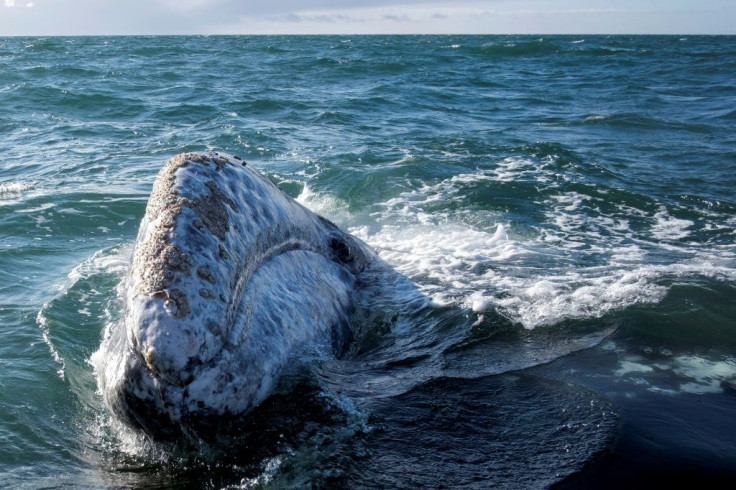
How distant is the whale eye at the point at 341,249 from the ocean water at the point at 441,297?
47cm

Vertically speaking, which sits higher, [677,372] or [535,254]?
[677,372]

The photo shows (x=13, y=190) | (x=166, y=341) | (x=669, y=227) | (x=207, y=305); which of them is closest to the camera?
(x=166, y=341)

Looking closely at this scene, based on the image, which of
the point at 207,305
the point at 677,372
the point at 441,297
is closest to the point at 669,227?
the point at 441,297

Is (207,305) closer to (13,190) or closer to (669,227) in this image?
(669,227)

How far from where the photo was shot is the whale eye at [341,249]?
6551 millimetres

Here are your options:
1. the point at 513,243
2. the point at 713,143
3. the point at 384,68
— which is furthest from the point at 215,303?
the point at 384,68

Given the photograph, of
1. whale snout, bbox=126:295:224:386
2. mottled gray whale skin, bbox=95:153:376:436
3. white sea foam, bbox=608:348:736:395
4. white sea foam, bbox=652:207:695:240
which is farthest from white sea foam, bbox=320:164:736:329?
whale snout, bbox=126:295:224:386

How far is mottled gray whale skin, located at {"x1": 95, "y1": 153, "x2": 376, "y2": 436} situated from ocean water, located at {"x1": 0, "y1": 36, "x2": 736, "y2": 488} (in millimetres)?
276

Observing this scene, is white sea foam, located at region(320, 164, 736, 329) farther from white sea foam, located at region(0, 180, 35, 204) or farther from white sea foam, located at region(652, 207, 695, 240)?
white sea foam, located at region(0, 180, 35, 204)

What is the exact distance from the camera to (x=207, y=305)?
3.74 meters

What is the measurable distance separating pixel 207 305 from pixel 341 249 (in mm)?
2964

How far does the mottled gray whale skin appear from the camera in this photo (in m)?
3.58

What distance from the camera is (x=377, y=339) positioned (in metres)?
6.00

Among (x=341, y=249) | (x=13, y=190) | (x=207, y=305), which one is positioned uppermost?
(x=207, y=305)
